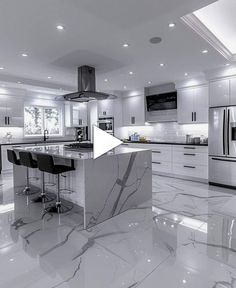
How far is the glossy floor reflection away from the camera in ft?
5.77

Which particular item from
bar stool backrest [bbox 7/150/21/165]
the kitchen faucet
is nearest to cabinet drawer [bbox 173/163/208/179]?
bar stool backrest [bbox 7/150/21/165]

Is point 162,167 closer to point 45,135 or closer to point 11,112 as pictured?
point 45,135

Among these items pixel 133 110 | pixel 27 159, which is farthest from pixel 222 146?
pixel 27 159

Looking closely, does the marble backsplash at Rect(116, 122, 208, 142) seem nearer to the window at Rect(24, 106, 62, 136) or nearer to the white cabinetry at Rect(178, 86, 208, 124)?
the white cabinetry at Rect(178, 86, 208, 124)

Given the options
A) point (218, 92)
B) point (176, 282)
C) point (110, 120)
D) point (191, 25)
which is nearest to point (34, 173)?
point (110, 120)

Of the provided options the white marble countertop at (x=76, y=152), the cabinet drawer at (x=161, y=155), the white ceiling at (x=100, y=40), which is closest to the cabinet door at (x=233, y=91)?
the white ceiling at (x=100, y=40)

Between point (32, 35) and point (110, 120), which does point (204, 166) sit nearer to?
point (110, 120)

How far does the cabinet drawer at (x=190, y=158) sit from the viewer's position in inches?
193

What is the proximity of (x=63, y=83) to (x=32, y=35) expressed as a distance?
2880mm

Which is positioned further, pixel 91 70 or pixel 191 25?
pixel 91 70

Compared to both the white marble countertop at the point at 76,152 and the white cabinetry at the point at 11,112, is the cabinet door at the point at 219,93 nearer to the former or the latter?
the white marble countertop at the point at 76,152

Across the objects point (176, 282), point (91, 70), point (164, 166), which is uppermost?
point (91, 70)

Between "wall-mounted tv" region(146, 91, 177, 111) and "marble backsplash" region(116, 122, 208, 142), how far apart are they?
0.55 m

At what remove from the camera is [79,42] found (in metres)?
3.15
